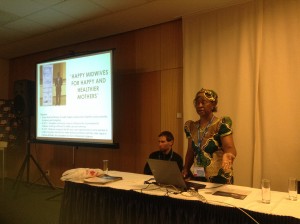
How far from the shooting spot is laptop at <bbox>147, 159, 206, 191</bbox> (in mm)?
1757

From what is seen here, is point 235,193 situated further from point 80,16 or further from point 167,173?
point 80,16

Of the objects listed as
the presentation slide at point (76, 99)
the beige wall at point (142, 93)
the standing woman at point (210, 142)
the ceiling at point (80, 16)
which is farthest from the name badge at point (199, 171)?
the ceiling at point (80, 16)

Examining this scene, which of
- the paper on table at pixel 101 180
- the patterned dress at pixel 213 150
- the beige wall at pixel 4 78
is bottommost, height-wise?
the paper on table at pixel 101 180

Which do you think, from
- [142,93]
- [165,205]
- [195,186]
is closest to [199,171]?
[195,186]

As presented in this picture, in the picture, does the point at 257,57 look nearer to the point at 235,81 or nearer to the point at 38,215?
the point at 235,81

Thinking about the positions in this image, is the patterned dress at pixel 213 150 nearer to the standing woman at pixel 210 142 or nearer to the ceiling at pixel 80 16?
the standing woman at pixel 210 142

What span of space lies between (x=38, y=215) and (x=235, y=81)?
9.78 ft

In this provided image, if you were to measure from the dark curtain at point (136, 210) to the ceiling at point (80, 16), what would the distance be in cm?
221

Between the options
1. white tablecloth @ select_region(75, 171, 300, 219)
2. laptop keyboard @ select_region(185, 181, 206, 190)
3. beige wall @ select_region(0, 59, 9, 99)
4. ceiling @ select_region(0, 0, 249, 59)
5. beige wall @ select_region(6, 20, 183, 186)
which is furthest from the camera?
beige wall @ select_region(0, 59, 9, 99)

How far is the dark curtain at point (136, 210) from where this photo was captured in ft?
4.91

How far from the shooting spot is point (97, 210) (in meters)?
2.06

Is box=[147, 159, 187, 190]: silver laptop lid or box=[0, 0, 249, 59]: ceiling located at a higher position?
box=[0, 0, 249, 59]: ceiling

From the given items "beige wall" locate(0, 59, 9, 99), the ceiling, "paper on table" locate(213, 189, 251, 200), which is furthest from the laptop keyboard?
"beige wall" locate(0, 59, 9, 99)

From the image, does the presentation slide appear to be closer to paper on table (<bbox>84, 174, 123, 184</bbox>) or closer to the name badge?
paper on table (<bbox>84, 174, 123, 184</bbox>)
